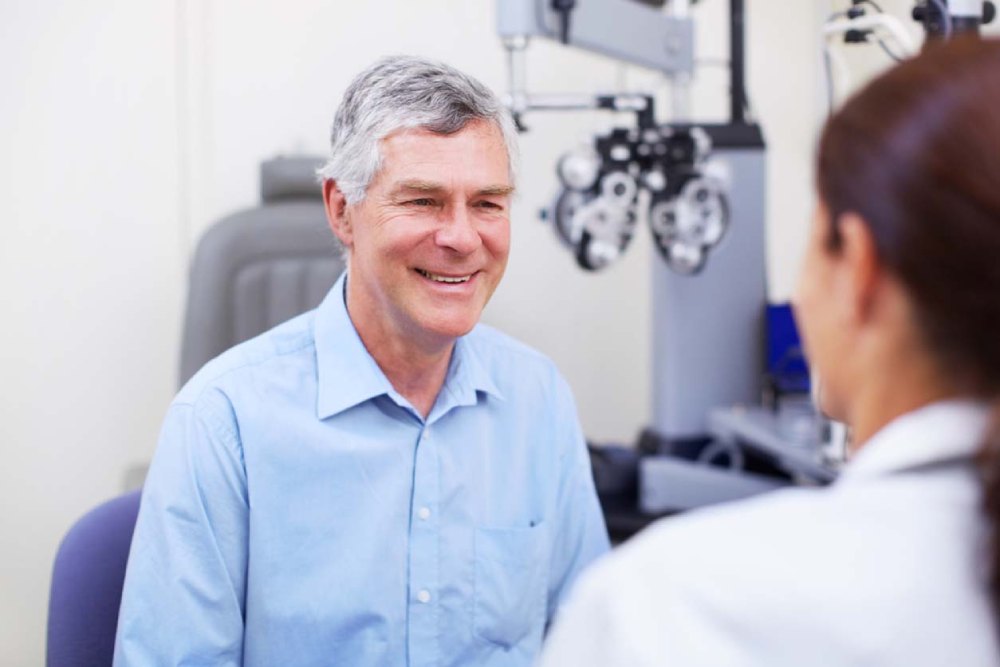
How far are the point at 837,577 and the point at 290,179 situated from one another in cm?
217

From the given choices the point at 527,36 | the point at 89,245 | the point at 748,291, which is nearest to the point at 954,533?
the point at 527,36

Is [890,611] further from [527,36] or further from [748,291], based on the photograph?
[748,291]

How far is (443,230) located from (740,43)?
1436 millimetres

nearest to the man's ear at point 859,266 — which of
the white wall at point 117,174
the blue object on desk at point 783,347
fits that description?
the blue object on desk at point 783,347

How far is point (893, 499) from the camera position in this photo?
0.57m

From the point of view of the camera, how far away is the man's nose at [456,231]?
1.31 metres

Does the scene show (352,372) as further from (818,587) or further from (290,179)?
(290,179)

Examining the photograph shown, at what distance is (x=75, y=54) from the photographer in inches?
105

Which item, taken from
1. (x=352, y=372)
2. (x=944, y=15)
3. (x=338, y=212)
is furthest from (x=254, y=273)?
(x=944, y=15)

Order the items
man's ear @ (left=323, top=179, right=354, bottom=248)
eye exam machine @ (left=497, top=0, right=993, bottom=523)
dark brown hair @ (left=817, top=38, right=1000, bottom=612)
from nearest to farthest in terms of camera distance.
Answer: dark brown hair @ (left=817, top=38, right=1000, bottom=612)
man's ear @ (left=323, top=179, right=354, bottom=248)
eye exam machine @ (left=497, top=0, right=993, bottom=523)

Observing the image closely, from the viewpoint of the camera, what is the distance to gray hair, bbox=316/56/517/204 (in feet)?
4.12

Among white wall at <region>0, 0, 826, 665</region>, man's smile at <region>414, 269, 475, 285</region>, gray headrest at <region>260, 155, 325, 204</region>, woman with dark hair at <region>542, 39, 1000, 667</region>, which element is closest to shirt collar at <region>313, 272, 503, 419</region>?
man's smile at <region>414, 269, 475, 285</region>

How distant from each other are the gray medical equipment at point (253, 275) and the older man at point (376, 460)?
3.48 ft

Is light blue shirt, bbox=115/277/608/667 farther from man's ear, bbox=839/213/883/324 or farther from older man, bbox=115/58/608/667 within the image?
man's ear, bbox=839/213/883/324
